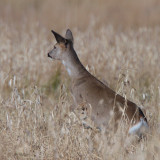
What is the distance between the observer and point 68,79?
304 inches

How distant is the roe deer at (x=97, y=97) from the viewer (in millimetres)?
4930

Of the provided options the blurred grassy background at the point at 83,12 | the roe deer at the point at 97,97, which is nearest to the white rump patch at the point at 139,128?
the roe deer at the point at 97,97

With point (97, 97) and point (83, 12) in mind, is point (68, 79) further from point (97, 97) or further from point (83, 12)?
point (83, 12)

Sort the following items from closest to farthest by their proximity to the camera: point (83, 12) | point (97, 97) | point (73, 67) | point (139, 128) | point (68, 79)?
point (139, 128)
point (97, 97)
point (73, 67)
point (68, 79)
point (83, 12)

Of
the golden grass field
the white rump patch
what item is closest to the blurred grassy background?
the golden grass field

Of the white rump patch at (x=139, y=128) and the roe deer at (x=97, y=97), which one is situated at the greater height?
the roe deer at (x=97, y=97)

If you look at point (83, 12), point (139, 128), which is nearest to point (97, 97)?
point (139, 128)

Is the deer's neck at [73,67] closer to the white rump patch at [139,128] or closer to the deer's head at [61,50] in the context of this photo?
the deer's head at [61,50]

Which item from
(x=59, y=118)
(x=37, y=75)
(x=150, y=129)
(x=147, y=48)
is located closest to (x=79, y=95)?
(x=59, y=118)

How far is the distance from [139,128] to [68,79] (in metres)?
2.98

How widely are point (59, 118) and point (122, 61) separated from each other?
319 centimetres

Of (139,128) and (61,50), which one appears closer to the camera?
(139,128)

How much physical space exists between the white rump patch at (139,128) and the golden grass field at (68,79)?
90mm

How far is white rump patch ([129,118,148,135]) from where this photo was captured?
15.9ft
